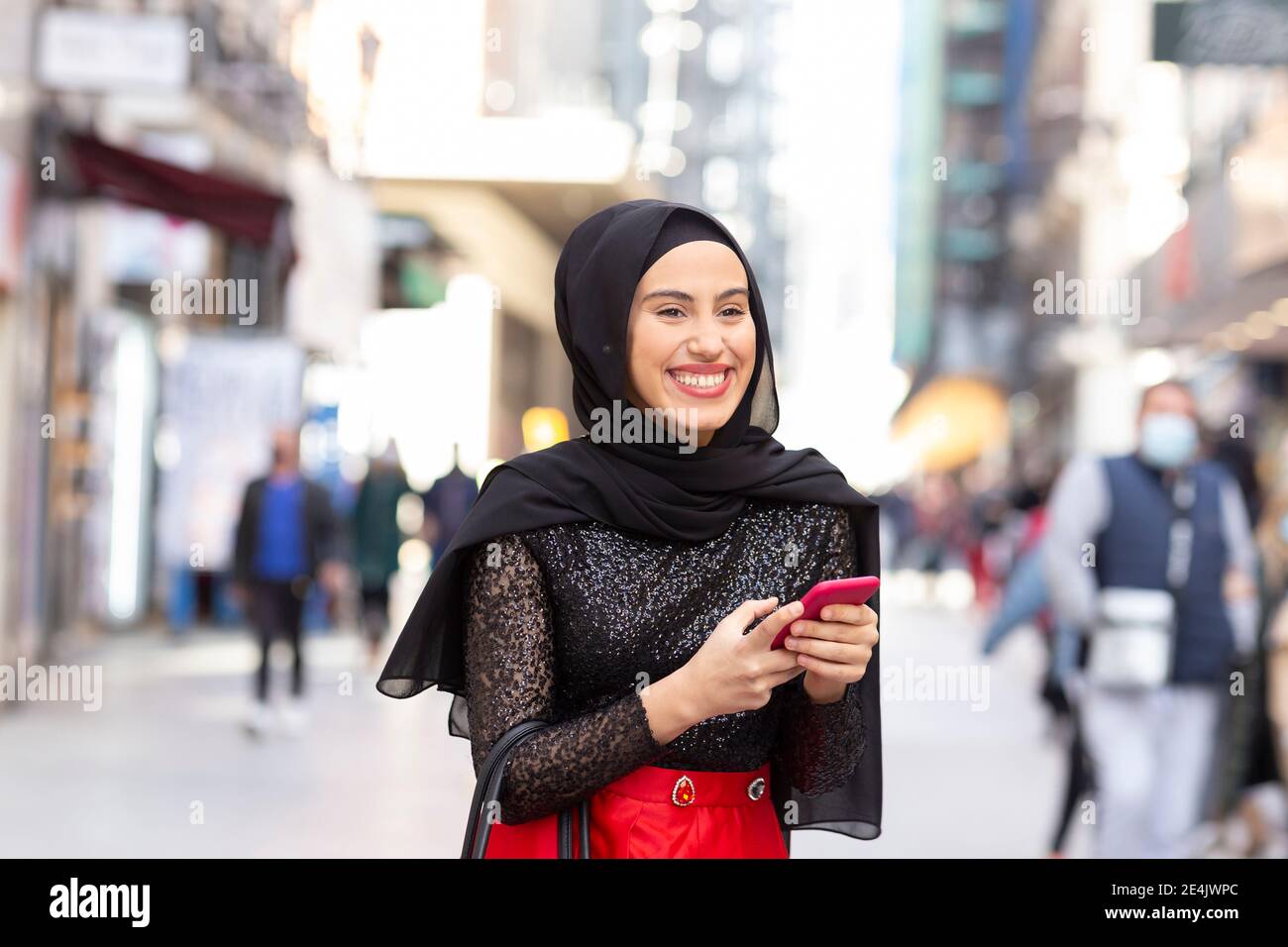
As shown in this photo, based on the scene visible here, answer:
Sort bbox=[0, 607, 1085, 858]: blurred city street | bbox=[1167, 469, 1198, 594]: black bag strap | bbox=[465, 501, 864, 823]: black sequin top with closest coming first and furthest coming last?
bbox=[465, 501, 864, 823]: black sequin top, bbox=[1167, 469, 1198, 594]: black bag strap, bbox=[0, 607, 1085, 858]: blurred city street

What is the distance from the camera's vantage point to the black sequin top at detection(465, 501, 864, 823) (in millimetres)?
2271

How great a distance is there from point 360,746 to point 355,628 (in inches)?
350

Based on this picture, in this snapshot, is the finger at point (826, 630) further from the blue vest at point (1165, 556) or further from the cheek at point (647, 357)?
the blue vest at point (1165, 556)

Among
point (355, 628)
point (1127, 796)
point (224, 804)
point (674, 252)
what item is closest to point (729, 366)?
point (674, 252)

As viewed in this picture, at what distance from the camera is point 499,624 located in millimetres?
2285

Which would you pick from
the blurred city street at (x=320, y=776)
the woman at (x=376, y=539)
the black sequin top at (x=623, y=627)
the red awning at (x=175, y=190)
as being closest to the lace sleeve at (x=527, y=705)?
the black sequin top at (x=623, y=627)

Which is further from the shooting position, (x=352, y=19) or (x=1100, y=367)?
(x=1100, y=367)

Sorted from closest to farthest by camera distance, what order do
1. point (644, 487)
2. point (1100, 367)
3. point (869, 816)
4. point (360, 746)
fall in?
point (644, 487) < point (869, 816) < point (360, 746) < point (1100, 367)

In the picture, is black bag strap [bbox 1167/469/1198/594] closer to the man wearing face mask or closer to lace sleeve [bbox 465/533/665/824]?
the man wearing face mask

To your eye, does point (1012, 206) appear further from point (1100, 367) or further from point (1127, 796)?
point (1127, 796)

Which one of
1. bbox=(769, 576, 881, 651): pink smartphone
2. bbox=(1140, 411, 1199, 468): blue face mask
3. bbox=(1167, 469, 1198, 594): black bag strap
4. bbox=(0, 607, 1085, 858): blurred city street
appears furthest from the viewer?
bbox=(0, 607, 1085, 858): blurred city street

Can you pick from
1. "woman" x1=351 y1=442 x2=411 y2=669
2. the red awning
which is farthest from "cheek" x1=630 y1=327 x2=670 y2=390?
"woman" x1=351 y1=442 x2=411 y2=669

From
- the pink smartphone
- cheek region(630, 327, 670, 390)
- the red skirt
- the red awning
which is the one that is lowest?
the red skirt

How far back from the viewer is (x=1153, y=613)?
20.0 feet
